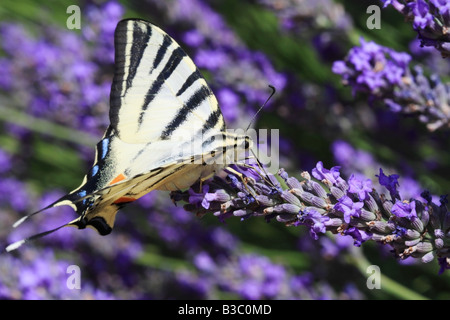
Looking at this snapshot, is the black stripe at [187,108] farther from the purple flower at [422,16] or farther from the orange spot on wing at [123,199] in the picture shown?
the purple flower at [422,16]

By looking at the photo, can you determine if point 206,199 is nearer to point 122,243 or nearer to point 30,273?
point 30,273

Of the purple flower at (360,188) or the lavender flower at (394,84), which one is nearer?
the purple flower at (360,188)

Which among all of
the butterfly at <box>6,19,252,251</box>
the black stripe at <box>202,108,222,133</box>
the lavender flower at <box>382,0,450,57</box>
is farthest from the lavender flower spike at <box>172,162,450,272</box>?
the lavender flower at <box>382,0,450,57</box>

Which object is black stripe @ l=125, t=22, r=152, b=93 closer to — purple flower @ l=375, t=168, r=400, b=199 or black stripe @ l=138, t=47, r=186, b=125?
black stripe @ l=138, t=47, r=186, b=125

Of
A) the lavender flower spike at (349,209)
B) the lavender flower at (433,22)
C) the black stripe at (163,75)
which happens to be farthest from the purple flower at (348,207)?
the black stripe at (163,75)

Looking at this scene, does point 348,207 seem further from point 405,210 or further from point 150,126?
point 150,126

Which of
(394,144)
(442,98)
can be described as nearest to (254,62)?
(394,144)

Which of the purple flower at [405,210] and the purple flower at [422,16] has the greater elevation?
the purple flower at [422,16]
